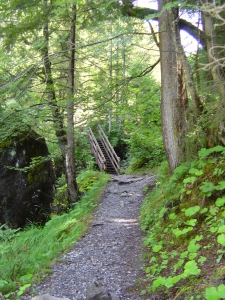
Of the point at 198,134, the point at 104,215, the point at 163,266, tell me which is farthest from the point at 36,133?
the point at 163,266

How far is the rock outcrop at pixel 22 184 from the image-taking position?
8906 millimetres

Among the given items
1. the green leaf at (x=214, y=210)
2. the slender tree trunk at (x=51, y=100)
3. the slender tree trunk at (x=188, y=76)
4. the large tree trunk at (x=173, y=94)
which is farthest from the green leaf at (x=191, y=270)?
the slender tree trunk at (x=51, y=100)

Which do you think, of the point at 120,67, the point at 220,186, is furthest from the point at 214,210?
the point at 120,67

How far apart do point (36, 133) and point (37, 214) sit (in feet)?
9.22

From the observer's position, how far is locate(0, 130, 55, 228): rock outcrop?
8906 mm

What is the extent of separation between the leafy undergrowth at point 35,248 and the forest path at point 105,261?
0.61 feet

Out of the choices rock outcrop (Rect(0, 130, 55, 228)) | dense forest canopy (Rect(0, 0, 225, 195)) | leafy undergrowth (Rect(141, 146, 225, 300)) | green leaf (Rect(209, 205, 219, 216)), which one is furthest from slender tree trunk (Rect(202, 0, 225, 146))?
rock outcrop (Rect(0, 130, 55, 228))

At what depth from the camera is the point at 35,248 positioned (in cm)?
581

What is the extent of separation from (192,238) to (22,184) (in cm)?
652

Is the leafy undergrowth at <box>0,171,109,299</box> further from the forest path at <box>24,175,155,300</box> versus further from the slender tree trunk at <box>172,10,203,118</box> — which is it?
the slender tree trunk at <box>172,10,203,118</box>

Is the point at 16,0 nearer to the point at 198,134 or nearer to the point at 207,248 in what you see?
the point at 198,134

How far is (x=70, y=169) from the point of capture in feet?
29.4

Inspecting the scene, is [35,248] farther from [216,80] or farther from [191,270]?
[216,80]

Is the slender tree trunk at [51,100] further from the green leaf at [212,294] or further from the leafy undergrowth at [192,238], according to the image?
the green leaf at [212,294]
